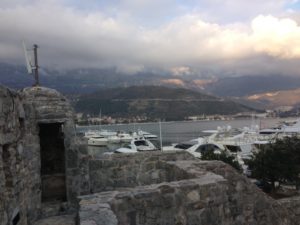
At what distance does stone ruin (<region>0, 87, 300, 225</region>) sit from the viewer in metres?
4.96

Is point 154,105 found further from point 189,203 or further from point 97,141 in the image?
point 189,203

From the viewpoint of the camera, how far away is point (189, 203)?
17.3 feet

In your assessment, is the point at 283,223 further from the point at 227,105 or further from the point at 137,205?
the point at 227,105

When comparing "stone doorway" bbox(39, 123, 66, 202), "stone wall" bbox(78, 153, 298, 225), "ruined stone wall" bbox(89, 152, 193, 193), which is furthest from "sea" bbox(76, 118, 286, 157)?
"stone wall" bbox(78, 153, 298, 225)

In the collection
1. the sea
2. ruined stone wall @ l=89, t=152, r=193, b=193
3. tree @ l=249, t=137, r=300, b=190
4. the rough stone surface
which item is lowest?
the sea

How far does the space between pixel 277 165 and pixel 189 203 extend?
46.7 feet

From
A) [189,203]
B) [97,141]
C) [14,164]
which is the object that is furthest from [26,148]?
[97,141]

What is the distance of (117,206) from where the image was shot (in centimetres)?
473

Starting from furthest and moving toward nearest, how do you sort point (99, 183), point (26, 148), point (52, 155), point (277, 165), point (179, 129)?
1. point (179, 129)
2. point (277, 165)
3. point (52, 155)
4. point (99, 183)
5. point (26, 148)

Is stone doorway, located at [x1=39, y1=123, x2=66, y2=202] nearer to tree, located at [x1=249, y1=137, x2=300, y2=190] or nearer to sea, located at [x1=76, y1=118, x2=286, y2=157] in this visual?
tree, located at [x1=249, y1=137, x2=300, y2=190]

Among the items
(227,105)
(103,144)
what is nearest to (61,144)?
(103,144)

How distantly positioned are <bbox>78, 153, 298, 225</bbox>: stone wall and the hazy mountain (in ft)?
429

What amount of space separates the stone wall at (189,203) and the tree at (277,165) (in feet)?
36.6

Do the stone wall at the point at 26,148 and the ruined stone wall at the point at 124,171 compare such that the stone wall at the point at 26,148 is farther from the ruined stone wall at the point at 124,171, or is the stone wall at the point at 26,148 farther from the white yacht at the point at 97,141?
the white yacht at the point at 97,141
